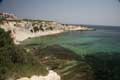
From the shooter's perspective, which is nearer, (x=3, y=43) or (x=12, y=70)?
(x=12, y=70)

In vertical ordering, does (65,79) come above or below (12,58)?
below

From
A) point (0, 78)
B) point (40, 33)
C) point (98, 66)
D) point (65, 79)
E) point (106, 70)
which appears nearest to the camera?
point (0, 78)

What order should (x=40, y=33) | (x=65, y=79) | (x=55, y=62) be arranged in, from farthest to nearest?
(x=40, y=33), (x=55, y=62), (x=65, y=79)

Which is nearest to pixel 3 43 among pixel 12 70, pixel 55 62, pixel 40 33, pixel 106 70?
pixel 12 70

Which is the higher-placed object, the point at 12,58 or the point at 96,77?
the point at 12,58

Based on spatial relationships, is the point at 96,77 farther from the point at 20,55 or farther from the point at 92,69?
the point at 20,55

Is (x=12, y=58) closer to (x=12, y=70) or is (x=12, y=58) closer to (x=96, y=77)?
(x=12, y=70)

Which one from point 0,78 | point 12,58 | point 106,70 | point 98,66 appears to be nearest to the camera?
point 0,78

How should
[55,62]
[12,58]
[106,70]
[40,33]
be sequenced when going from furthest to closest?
[40,33], [55,62], [106,70], [12,58]

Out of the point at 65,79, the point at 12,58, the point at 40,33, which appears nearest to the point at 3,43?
the point at 12,58
